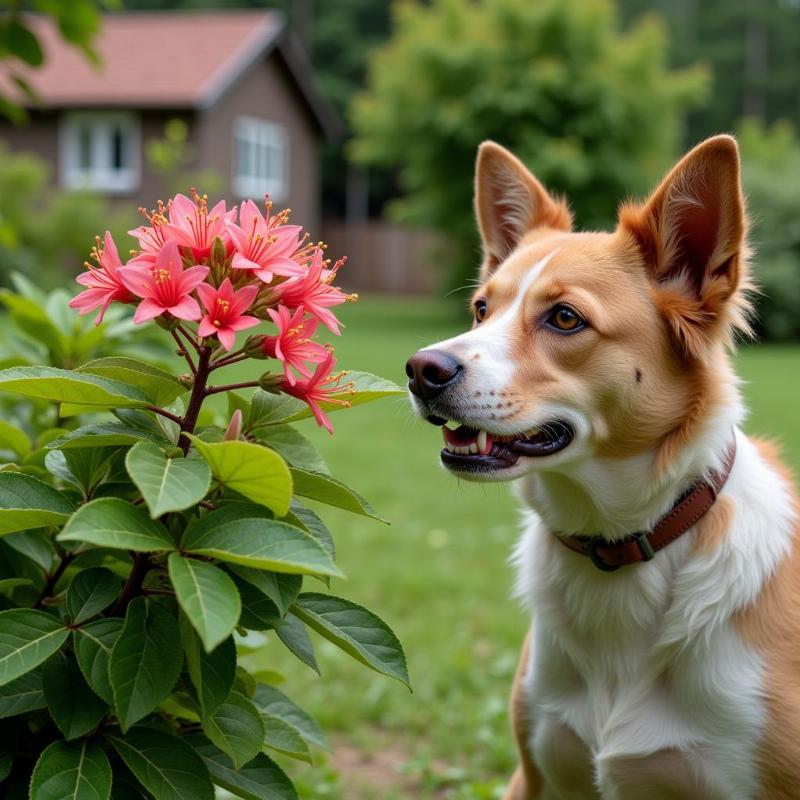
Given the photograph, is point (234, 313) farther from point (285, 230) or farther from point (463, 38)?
point (463, 38)

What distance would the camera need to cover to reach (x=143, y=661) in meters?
1.54

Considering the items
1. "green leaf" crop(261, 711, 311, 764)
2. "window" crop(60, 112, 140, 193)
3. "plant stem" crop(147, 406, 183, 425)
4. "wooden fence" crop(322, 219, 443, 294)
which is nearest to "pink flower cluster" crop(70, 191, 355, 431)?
"plant stem" crop(147, 406, 183, 425)

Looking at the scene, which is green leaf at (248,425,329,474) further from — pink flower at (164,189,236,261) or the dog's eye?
Answer: the dog's eye

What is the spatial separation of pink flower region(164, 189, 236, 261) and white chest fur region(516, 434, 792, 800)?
1326 mm

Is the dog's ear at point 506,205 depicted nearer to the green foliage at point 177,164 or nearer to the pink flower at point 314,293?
the pink flower at point 314,293

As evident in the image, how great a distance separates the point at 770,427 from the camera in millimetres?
9781

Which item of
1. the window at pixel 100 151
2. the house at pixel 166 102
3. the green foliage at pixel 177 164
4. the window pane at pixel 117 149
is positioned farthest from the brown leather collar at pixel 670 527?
the window pane at pixel 117 149

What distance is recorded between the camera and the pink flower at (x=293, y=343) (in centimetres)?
162

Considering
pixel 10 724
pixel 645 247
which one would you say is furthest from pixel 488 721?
pixel 10 724

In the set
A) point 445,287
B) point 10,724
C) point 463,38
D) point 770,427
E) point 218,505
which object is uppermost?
point 463,38

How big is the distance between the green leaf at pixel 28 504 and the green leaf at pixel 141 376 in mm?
198

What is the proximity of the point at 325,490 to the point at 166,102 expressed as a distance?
2605 cm

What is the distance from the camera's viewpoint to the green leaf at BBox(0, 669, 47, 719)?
1617 millimetres

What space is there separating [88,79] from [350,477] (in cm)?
2276
